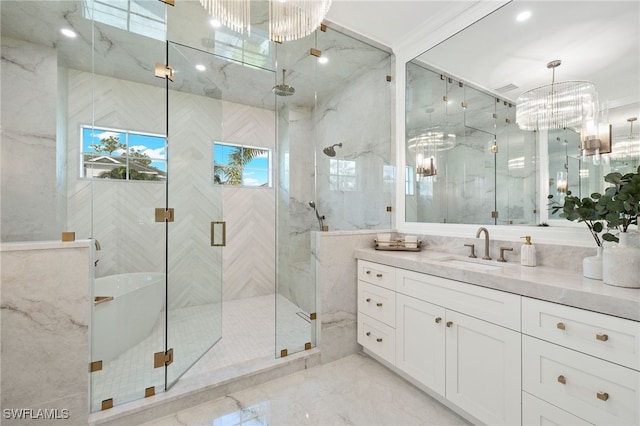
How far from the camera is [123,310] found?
2.02m

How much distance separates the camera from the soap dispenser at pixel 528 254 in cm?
177

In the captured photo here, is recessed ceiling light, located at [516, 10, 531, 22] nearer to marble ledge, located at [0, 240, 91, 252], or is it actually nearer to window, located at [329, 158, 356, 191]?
window, located at [329, 158, 356, 191]

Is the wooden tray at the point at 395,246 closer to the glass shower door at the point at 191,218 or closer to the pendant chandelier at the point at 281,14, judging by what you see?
the glass shower door at the point at 191,218

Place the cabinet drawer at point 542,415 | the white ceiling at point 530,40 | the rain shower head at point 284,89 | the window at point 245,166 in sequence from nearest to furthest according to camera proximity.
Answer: the cabinet drawer at point 542,415, the white ceiling at point 530,40, the rain shower head at point 284,89, the window at point 245,166

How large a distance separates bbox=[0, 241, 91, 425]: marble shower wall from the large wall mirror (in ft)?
8.88

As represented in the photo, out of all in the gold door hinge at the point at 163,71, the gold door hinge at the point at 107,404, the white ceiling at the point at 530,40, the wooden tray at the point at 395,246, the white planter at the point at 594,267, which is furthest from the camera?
the wooden tray at the point at 395,246

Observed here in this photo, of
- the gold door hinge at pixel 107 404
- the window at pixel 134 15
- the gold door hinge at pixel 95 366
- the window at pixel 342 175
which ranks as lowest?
the gold door hinge at pixel 107 404

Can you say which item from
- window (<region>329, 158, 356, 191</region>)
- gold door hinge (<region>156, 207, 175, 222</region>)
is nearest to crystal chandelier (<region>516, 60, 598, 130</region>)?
window (<region>329, 158, 356, 191</region>)

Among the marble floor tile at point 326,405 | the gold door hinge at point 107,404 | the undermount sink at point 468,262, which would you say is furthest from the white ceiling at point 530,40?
the gold door hinge at point 107,404

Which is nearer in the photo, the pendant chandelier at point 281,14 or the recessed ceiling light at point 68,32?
the pendant chandelier at point 281,14

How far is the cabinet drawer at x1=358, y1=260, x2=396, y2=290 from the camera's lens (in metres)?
2.12

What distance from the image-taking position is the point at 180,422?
66.6 inches

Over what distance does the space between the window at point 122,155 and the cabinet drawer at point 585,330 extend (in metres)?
2.51

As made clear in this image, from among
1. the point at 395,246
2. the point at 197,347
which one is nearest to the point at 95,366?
the point at 197,347
